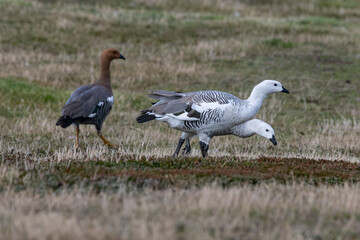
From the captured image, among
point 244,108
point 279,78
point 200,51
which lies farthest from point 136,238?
point 200,51

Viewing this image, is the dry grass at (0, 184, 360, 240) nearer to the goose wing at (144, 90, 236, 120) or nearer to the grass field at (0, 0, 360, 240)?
the grass field at (0, 0, 360, 240)

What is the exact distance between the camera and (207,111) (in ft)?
31.1

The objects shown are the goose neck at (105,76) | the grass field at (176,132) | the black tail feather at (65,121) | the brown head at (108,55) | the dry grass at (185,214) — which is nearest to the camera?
the dry grass at (185,214)

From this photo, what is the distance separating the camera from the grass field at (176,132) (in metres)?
A: 5.37

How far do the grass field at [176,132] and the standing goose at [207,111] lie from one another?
65 centimetres

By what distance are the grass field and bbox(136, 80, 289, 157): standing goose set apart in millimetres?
654

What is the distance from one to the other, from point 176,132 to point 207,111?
5126 millimetres

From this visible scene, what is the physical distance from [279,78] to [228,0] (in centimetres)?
1909

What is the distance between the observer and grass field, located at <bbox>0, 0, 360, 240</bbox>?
17.6ft

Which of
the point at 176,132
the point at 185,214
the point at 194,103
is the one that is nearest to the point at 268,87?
the point at 194,103

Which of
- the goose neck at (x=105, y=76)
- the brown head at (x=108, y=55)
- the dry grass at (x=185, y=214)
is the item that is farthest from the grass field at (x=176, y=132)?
the brown head at (x=108, y=55)

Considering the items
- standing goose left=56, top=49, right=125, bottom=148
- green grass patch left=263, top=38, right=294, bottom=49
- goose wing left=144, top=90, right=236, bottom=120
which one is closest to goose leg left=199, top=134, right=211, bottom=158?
goose wing left=144, top=90, right=236, bottom=120

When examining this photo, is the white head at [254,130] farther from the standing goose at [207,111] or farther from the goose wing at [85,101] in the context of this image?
the goose wing at [85,101]

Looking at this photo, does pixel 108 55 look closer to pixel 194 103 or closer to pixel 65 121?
pixel 65 121
